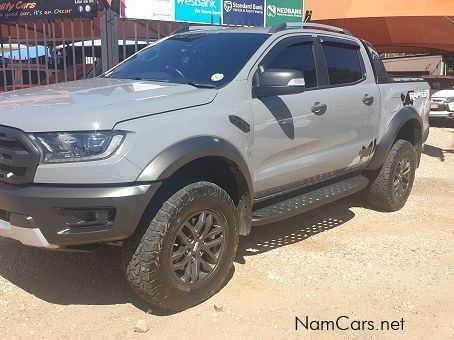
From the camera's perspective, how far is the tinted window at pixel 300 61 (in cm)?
427

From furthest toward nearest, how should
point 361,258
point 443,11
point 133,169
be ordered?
point 443,11 < point 361,258 < point 133,169

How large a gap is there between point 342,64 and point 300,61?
0.71 m

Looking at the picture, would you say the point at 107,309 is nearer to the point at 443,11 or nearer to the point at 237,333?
the point at 237,333

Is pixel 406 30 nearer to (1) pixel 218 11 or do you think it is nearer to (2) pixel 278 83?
(1) pixel 218 11

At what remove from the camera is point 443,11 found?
14.0 meters

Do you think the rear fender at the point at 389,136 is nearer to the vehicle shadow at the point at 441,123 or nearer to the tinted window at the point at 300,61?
the tinted window at the point at 300,61

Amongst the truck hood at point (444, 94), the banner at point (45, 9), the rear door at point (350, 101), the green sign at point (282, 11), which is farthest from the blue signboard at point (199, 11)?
the truck hood at point (444, 94)

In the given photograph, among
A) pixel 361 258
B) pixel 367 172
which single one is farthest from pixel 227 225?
pixel 367 172

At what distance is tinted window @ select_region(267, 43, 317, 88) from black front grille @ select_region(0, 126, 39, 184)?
206cm

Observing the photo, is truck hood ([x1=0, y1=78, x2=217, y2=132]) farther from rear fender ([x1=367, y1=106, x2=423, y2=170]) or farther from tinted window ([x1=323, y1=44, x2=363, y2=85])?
rear fender ([x1=367, y1=106, x2=423, y2=170])

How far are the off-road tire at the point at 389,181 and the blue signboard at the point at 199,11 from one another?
4382 mm

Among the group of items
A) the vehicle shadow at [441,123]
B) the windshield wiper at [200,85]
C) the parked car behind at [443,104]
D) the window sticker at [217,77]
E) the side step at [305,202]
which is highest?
the window sticker at [217,77]

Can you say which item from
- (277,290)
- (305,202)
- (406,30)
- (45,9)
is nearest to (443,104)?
(406,30)

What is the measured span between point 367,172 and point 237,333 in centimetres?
299
